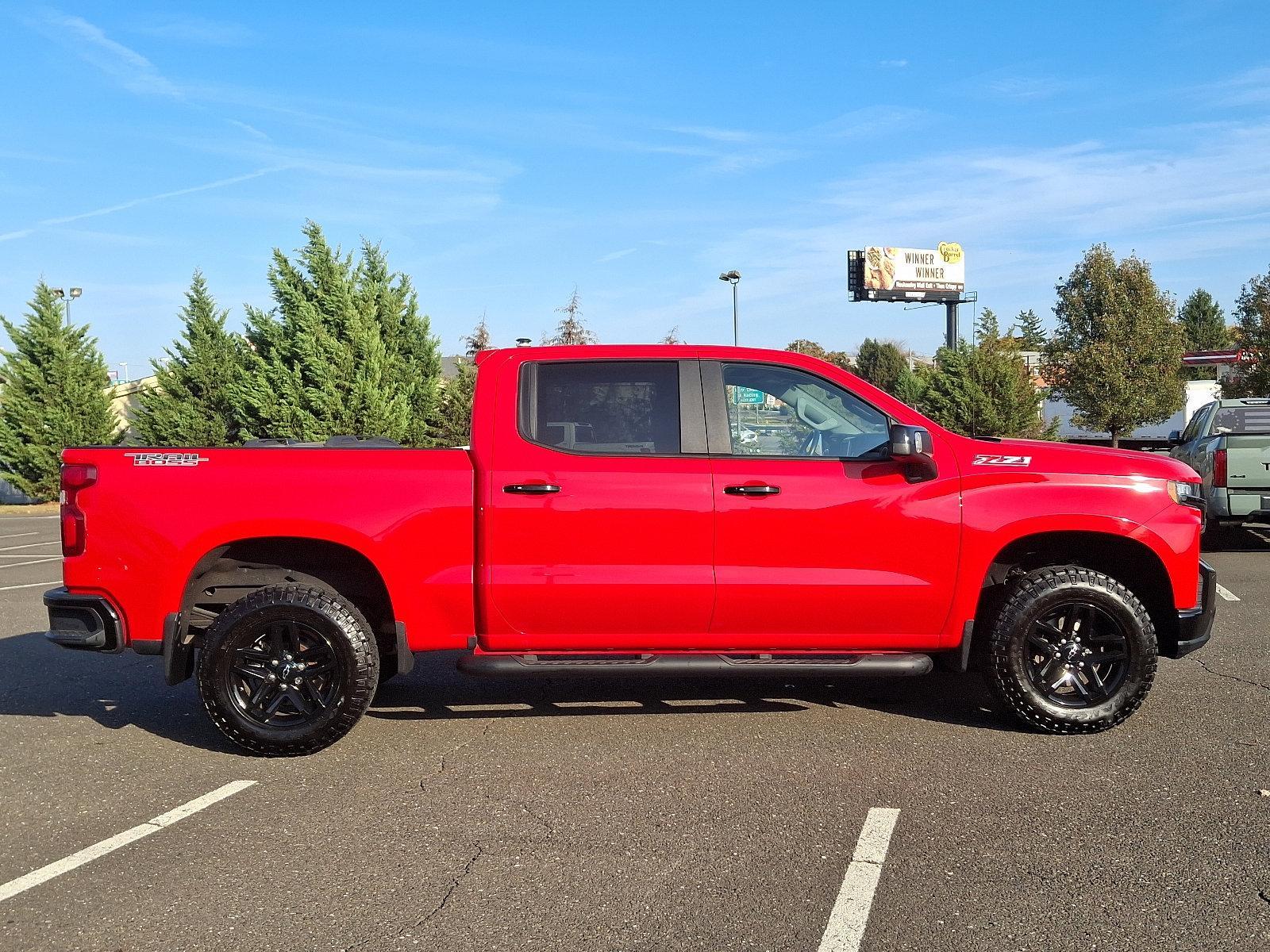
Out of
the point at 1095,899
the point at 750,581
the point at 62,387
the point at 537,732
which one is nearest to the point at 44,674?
the point at 537,732

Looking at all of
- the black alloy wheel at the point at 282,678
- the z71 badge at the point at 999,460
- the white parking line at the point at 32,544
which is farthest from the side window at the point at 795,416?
the white parking line at the point at 32,544

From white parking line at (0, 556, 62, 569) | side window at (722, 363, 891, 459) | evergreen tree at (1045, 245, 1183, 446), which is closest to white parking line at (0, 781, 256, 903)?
side window at (722, 363, 891, 459)

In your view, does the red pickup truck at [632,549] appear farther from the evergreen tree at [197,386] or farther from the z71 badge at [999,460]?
the evergreen tree at [197,386]

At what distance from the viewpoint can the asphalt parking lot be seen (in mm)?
3404

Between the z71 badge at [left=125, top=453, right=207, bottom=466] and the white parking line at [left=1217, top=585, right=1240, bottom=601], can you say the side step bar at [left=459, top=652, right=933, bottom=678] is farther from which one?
the white parking line at [left=1217, top=585, right=1240, bottom=601]

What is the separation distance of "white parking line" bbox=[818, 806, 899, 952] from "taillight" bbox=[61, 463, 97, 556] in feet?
12.5

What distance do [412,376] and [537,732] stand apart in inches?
917

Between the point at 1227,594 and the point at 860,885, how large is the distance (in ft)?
25.4

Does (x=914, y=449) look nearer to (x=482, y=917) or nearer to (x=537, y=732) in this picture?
(x=537, y=732)

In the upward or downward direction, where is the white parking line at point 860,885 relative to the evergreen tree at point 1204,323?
downward

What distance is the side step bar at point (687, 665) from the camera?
523cm

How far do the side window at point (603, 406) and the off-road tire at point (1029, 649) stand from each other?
1.85m

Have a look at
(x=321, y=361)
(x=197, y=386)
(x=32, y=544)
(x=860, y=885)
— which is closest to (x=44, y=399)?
(x=197, y=386)

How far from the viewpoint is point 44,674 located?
7160 millimetres
